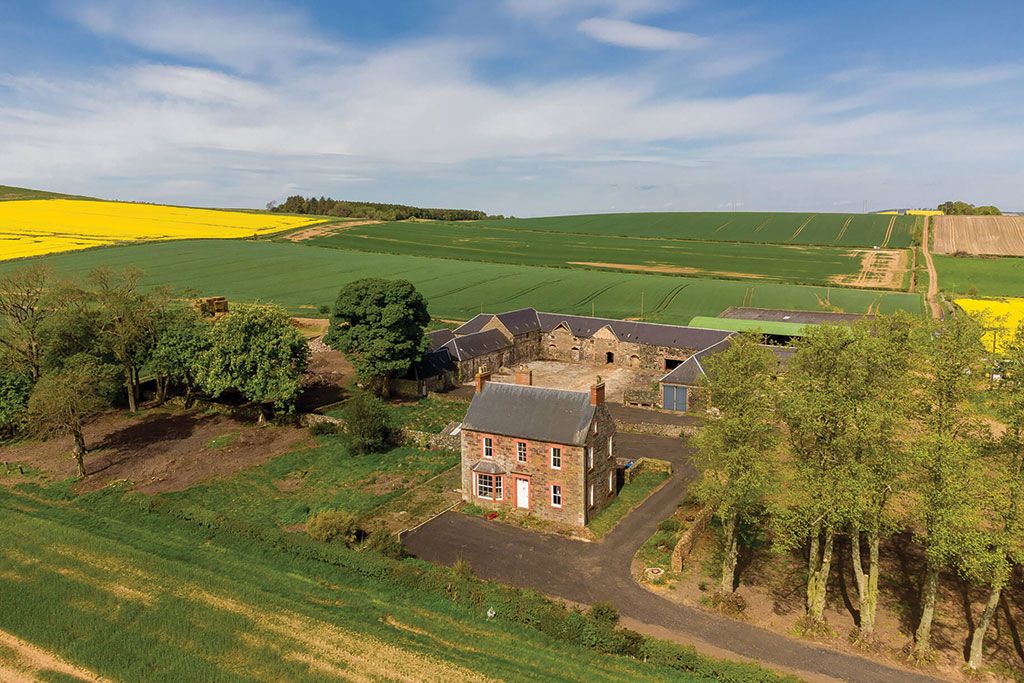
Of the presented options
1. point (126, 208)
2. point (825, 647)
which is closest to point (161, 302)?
point (825, 647)

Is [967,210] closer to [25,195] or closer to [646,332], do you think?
[646,332]

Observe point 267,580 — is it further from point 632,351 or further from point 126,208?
point 126,208

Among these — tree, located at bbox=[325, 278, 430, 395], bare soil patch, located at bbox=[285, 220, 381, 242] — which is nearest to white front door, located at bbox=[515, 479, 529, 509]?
tree, located at bbox=[325, 278, 430, 395]

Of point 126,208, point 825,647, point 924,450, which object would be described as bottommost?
point 825,647

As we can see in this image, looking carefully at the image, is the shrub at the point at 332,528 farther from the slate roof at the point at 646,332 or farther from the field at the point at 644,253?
the field at the point at 644,253

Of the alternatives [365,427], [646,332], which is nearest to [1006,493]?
[365,427]

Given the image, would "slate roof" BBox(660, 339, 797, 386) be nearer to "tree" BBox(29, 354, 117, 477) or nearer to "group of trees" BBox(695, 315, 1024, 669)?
"group of trees" BBox(695, 315, 1024, 669)
